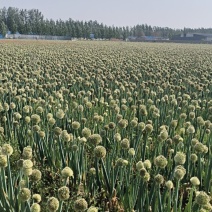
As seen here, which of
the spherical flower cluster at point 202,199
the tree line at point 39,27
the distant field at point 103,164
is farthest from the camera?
the tree line at point 39,27

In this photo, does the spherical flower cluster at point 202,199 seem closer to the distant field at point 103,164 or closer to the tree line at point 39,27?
the distant field at point 103,164

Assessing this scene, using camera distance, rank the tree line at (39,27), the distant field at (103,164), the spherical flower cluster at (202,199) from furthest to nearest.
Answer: the tree line at (39,27), the distant field at (103,164), the spherical flower cluster at (202,199)

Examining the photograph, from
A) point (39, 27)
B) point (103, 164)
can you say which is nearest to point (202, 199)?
point (103, 164)

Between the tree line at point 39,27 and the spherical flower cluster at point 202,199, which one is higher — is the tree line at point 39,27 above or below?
above

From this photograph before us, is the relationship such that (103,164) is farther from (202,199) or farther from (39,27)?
(39,27)

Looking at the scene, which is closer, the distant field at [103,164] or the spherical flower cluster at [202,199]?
the spherical flower cluster at [202,199]

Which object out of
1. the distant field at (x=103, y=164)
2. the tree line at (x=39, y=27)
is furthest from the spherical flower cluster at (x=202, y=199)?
the tree line at (x=39, y=27)

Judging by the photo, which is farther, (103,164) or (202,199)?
(103,164)

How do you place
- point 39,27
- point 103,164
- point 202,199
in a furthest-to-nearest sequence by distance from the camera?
point 39,27 < point 103,164 < point 202,199

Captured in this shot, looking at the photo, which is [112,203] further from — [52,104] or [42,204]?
[52,104]

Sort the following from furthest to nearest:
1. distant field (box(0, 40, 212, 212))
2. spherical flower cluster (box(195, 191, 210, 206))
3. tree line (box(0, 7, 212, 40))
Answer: tree line (box(0, 7, 212, 40)) < distant field (box(0, 40, 212, 212)) < spherical flower cluster (box(195, 191, 210, 206))

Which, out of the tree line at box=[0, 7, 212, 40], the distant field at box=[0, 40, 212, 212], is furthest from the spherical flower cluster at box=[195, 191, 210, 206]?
the tree line at box=[0, 7, 212, 40]

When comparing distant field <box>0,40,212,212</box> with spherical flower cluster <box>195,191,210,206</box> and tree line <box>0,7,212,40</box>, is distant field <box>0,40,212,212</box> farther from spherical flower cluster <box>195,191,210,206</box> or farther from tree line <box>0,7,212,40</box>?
tree line <box>0,7,212,40</box>

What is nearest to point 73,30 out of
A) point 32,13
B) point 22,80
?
point 32,13
